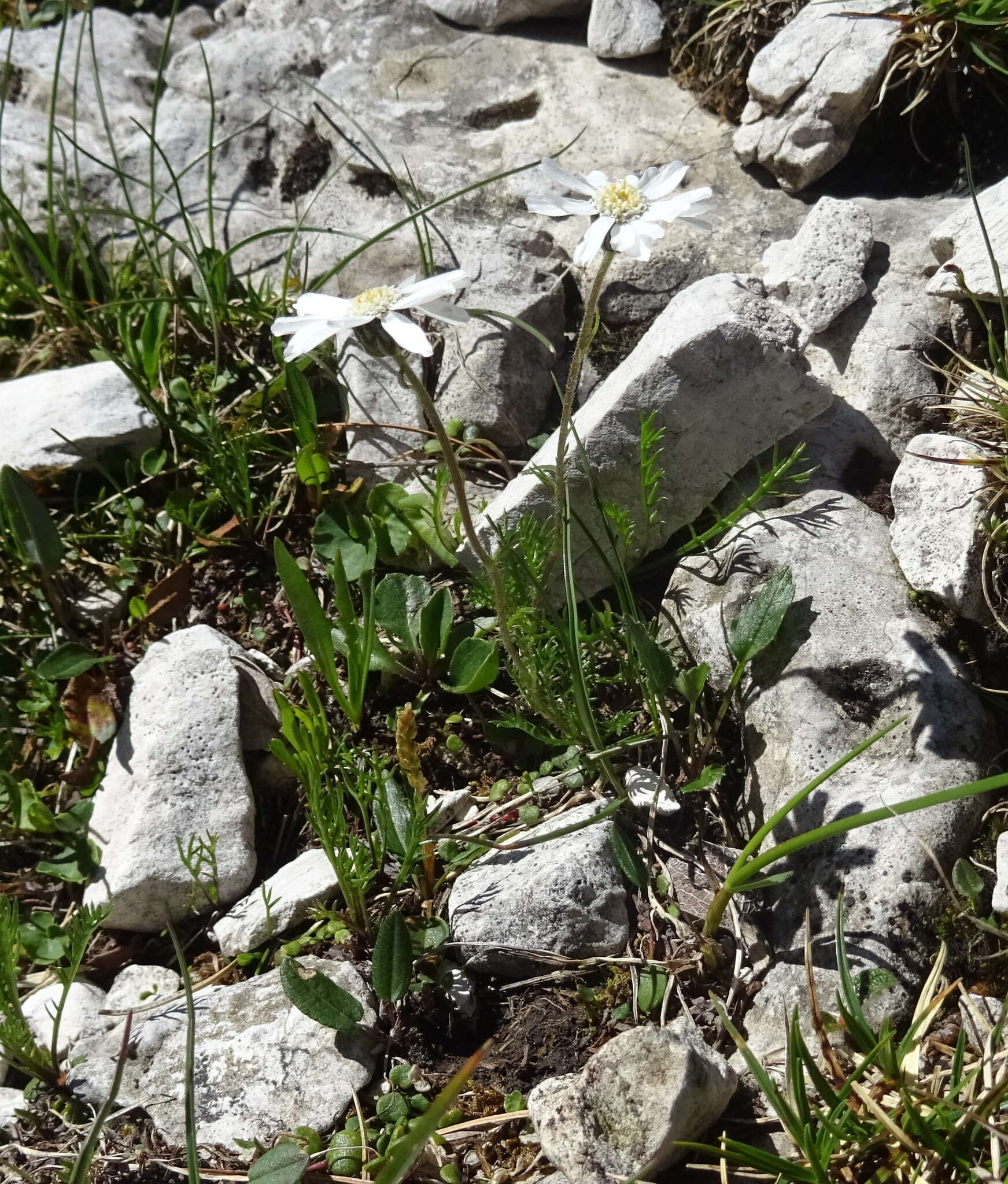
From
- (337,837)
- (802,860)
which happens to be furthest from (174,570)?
(802,860)

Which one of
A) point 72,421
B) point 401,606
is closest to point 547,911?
point 401,606

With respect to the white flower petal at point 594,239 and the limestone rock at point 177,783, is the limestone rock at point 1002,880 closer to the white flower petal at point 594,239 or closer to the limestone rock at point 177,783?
the white flower petal at point 594,239

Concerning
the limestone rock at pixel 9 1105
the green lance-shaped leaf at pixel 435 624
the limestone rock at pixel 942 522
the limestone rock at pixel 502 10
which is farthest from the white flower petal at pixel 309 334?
the limestone rock at pixel 502 10

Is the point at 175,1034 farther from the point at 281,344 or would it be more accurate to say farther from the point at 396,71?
the point at 396,71

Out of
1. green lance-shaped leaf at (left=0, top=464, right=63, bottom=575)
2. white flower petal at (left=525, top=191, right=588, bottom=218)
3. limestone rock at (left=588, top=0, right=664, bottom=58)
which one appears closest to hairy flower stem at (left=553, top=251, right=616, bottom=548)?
white flower petal at (left=525, top=191, right=588, bottom=218)

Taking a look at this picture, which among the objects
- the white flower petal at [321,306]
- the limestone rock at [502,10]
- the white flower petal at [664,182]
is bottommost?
the white flower petal at [321,306]

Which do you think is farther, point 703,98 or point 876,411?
point 703,98
